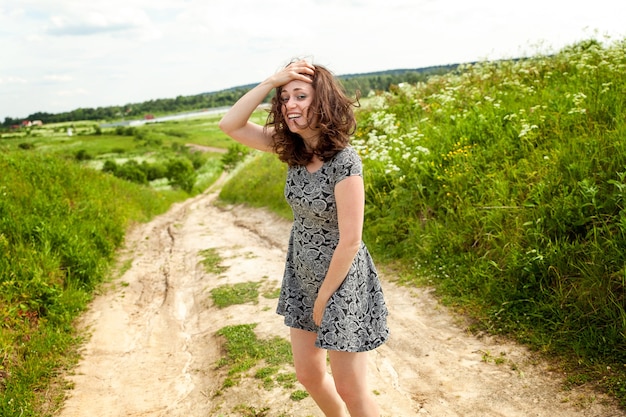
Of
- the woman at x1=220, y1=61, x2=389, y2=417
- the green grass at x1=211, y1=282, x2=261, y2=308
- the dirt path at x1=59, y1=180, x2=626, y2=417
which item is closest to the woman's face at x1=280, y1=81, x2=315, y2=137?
the woman at x1=220, y1=61, x2=389, y2=417

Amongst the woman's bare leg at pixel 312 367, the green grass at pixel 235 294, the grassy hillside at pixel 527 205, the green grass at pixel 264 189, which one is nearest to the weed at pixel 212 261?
the green grass at pixel 235 294

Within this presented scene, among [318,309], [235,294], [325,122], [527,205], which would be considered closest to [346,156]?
[325,122]

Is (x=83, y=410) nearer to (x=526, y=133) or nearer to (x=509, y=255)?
(x=509, y=255)

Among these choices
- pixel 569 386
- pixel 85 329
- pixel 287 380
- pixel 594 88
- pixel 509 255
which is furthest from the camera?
pixel 594 88

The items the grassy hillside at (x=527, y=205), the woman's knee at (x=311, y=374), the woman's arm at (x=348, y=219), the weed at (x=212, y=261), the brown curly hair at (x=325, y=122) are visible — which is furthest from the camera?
the weed at (x=212, y=261)

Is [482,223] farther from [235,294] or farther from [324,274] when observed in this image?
[324,274]

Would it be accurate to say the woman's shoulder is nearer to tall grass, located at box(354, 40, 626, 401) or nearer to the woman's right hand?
the woman's right hand

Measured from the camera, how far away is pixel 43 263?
6746 millimetres

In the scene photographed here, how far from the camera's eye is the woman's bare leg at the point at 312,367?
2926mm

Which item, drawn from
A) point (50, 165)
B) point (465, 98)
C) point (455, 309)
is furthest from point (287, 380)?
point (50, 165)

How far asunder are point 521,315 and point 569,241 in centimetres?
88

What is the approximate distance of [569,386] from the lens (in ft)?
12.8

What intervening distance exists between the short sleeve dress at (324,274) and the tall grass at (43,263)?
2.88 meters

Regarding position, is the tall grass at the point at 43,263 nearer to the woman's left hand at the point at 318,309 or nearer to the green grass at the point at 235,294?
the green grass at the point at 235,294
